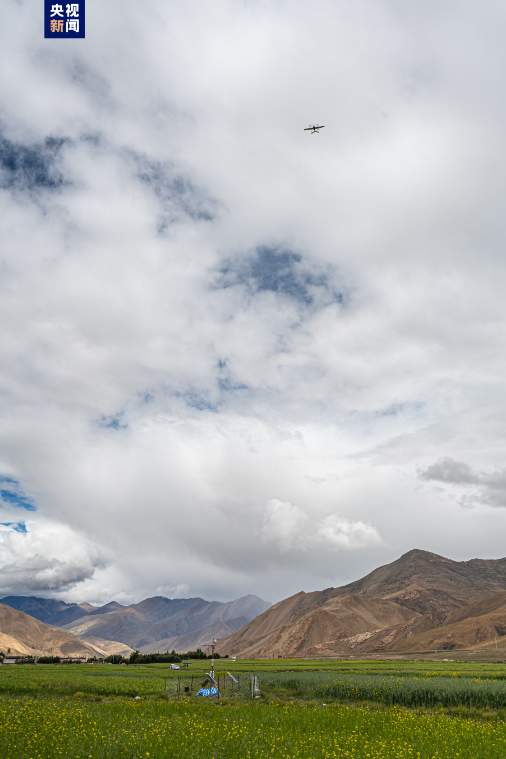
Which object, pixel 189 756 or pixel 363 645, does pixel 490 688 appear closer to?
pixel 189 756

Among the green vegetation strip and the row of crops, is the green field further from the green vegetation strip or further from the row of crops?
the row of crops

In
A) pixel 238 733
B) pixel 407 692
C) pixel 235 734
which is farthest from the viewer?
pixel 407 692

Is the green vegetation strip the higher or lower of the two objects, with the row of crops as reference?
higher

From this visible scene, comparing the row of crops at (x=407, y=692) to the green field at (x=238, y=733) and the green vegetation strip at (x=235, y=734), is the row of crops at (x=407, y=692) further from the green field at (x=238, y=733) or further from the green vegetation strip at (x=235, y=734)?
the green vegetation strip at (x=235, y=734)

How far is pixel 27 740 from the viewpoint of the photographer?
2161 cm

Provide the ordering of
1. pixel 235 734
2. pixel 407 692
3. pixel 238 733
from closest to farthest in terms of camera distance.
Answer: pixel 235 734 < pixel 238 733 < pixel 407 692

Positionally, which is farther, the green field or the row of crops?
the row of crops

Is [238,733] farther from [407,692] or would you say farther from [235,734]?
[407,692]

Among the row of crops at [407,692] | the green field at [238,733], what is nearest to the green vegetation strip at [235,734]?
the green field at [238,733]

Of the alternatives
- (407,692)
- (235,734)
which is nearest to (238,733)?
(235,734)

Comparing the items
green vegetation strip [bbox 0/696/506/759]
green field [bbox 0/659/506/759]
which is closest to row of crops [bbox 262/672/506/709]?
green field [bbox 0/659/506/759]

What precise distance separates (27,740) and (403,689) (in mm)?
34368

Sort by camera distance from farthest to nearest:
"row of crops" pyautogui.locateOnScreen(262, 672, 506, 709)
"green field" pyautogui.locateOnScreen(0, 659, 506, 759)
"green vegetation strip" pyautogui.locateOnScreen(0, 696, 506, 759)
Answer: "row of crops" pyautogui.locateOnScreen(262, 672, 506, 709) < "green field" pyautogui.locateOnScreen(0, 659, 506, 759) < "green vegetation strip" pyautogui.locateOnScreen(0, 696, 506, 759)

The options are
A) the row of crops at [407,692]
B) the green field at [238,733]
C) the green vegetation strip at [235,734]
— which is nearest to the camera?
the green vegetation strip at [235,734]
